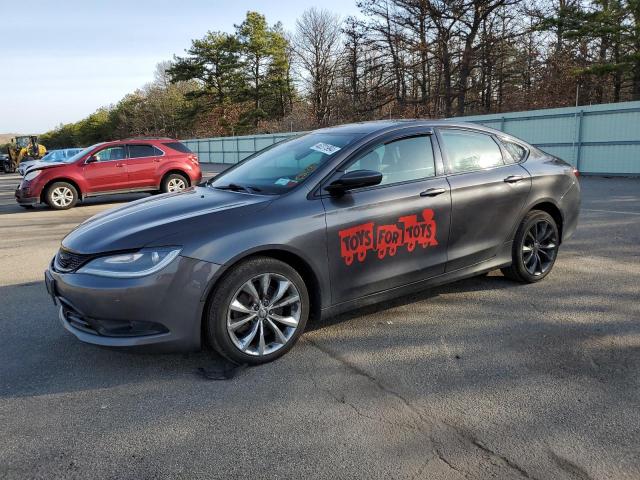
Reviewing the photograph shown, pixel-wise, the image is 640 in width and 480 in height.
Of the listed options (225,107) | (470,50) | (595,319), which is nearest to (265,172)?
(595,319)

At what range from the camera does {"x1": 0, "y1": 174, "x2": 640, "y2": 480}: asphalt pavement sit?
8.03 feet

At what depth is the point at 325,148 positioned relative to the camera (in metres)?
4.06

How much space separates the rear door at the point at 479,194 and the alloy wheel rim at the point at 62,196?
35.9 feet

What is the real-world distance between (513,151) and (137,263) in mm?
3604

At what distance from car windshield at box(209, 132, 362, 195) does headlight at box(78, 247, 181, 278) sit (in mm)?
933

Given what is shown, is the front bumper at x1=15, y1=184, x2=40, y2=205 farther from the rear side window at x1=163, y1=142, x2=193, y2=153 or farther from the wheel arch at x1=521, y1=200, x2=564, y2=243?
the wheel arch at x1=521, y1=200, x2=564, y2=243

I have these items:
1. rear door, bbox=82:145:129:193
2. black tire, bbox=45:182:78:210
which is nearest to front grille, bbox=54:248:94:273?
rear door, bbox=82:145:129:193

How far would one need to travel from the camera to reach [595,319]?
4.15m

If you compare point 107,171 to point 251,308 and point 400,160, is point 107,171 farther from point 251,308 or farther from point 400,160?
point 251,308

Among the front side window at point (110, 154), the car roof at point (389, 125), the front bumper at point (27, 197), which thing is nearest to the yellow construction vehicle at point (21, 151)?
the front bumper at point (27, 197)

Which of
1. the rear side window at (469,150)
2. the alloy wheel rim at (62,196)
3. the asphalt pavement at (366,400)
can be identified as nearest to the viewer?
the asphalt pavement at (366,400)

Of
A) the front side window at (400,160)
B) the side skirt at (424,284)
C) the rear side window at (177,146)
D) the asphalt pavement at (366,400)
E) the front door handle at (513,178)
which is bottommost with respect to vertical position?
the asphalt pavement at (366,400)

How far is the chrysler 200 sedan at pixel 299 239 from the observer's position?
3.17m

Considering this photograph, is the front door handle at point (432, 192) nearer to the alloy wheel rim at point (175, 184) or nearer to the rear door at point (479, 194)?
the rear door at point (479, 194)
